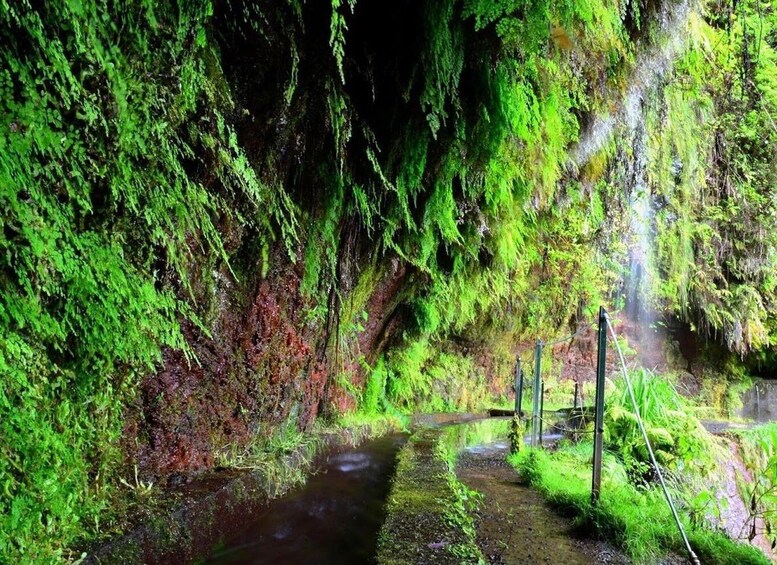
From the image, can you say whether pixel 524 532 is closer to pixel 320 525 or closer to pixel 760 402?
pixel 320 525

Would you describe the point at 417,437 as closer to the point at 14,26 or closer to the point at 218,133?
the point at 218,133

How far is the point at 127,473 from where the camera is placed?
255cm

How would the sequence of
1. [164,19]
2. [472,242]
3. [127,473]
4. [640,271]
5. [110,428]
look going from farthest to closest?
[640,271]
[472,242]
[127,473]
[110,428]
[164,19]

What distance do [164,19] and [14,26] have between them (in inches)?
25.2

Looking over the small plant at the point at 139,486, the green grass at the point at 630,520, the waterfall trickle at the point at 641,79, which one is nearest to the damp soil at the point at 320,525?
the small plant at the point at 139,486

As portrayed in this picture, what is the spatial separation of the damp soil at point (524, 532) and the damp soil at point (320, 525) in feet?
2.72

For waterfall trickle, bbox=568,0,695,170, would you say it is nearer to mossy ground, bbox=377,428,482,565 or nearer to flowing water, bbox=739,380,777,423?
mossy ground, bbox=377,428,482,565

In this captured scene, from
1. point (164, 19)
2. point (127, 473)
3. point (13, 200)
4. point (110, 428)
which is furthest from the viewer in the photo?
point (127, 473)

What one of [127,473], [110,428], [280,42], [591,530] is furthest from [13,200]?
[591,530]

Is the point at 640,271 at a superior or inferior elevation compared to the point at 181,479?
superior

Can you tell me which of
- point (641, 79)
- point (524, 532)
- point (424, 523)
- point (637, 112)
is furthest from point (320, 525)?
point (637, 112)

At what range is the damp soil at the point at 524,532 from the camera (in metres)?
3.34

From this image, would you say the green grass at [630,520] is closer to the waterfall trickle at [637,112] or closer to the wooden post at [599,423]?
the wooden post at [599,423]

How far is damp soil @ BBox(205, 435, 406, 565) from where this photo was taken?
2893 mm
